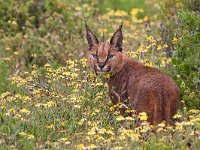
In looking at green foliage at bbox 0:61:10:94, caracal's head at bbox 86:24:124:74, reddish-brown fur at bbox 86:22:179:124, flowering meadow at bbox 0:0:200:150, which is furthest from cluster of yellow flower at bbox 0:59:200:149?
green foliage at bbox 0:61:10:94

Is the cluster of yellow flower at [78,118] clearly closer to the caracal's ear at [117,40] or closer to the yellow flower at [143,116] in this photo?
the yellow flower at [143,116]

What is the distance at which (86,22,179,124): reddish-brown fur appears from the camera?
7949 millimetres

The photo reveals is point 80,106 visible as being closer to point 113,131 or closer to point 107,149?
point 113,131

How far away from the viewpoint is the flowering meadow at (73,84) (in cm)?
752

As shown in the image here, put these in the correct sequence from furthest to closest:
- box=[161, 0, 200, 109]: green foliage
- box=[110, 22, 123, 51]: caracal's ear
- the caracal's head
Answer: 1. box=[161, 0, 200, 109]: green foliage
2. box=[110, 22, 123, 51]: caracal's ear
3. the caracal's head

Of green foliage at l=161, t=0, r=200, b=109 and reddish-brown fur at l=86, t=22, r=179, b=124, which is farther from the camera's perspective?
green foliage at l=161, t=0, r=200, b=109

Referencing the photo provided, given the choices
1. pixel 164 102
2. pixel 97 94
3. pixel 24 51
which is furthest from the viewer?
pixel 24 51

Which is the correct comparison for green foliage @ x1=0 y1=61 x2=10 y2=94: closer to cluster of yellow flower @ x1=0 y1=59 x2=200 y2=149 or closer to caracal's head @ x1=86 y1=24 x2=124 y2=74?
cluster of yellow flower @ x1=0 y1=59 x2=200 y2=149

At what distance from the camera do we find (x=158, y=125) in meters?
7.32

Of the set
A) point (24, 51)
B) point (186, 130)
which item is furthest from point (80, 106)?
point (24, 51)

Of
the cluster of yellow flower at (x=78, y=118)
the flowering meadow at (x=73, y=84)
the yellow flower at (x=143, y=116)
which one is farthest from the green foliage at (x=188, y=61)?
the yellow flower at (x=143, y=116)

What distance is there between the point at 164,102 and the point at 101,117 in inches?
37.3

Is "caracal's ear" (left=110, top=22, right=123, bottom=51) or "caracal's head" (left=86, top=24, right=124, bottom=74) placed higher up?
"caracal's ear" (left=110, top=22, right=123, bottom=51)

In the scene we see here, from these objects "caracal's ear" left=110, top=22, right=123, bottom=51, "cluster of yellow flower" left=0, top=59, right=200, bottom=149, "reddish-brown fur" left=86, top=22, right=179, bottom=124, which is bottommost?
"cluster of yellow flower" left=0, top=59, right=200, bottom=149
